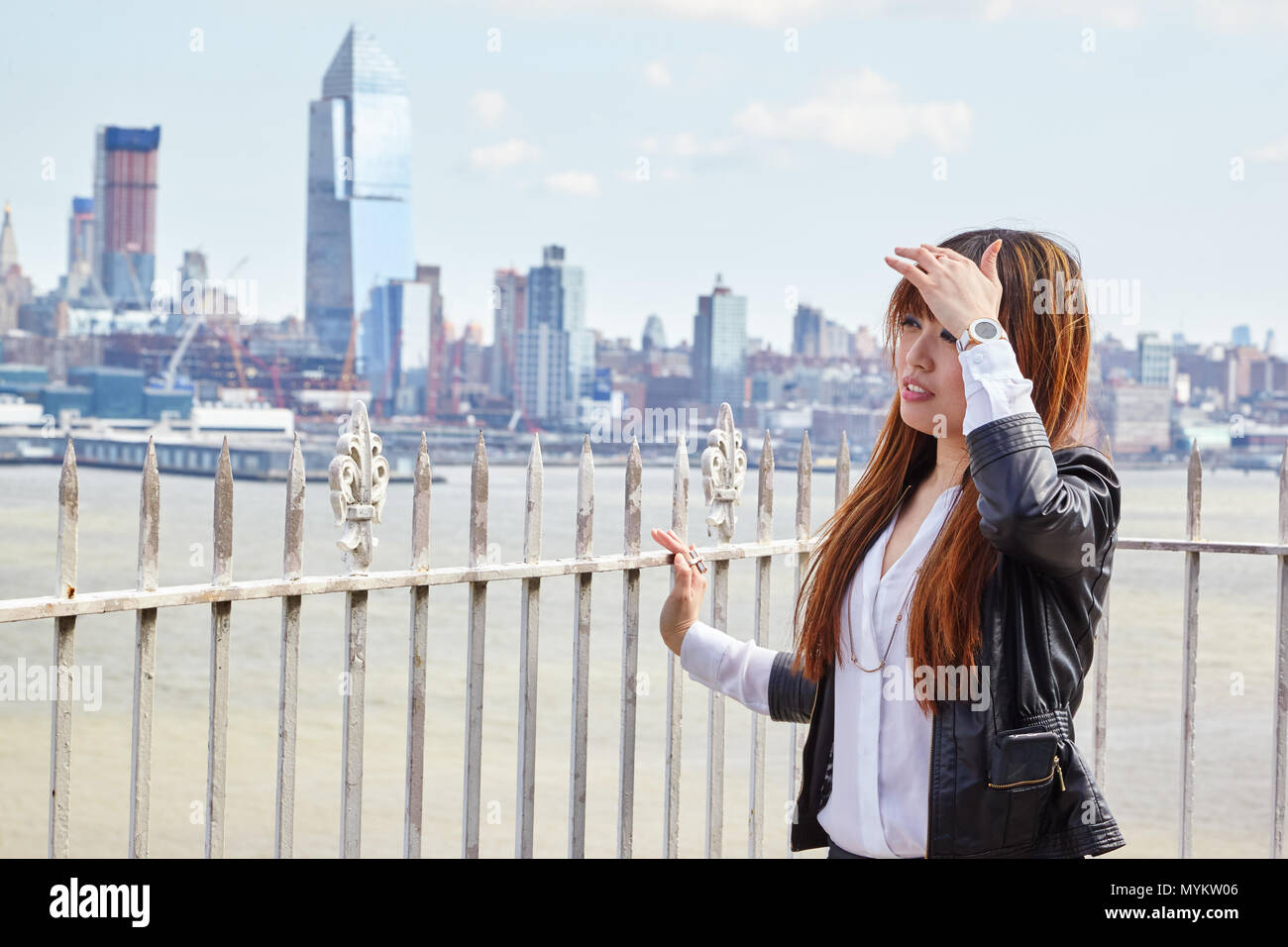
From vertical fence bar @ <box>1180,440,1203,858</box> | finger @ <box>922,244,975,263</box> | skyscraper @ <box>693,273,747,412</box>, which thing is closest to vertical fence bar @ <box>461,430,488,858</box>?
finger @ <box>922,244,975,263</box>

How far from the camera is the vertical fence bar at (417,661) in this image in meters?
3.20

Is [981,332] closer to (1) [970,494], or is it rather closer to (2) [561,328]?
(1) [970,494]

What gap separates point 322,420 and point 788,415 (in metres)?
23.7

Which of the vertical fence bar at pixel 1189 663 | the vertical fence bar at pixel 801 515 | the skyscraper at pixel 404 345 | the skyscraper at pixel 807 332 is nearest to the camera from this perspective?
the vertical fence bar at pixel 801 515

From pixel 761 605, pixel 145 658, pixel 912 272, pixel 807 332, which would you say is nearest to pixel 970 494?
pixel 912 272

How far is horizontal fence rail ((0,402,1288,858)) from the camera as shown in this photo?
2742 mm

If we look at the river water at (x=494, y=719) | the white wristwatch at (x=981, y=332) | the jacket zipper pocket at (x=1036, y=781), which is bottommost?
the river water at (x=494, y=719)

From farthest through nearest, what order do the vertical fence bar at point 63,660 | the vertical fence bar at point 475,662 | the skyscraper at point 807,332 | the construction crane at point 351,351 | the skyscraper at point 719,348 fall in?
1. the construction crane at point 351,351
2. the skyscraper at point 807,332
3. the skyscraper at point 719,348
4. the vertical fence bar at point 475,662
5. the vertical fence bar at point 63,660

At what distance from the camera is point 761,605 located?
4.25 meters

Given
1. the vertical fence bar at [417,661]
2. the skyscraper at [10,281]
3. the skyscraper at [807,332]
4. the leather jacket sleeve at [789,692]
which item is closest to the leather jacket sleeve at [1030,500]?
the leather jacket sleeve at [789,692]

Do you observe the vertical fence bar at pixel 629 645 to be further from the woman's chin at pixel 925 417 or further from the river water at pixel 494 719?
the woman's chin at pixel 925 417

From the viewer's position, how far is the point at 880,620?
2.35 metres

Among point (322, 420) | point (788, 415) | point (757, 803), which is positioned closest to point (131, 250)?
point (322, 420)

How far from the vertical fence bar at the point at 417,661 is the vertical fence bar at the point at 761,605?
1.18m
